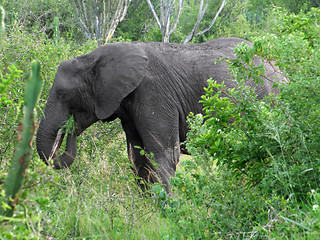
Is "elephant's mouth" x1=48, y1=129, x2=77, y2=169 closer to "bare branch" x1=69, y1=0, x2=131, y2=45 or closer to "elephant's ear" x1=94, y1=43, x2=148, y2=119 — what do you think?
"elephant's ear" x1=94, y1=43, x2=148, y2=119

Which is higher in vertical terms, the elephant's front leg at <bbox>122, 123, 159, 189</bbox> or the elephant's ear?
the elephant's ear

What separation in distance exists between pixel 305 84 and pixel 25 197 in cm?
188

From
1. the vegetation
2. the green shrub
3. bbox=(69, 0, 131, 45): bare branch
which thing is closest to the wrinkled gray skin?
the vegetation

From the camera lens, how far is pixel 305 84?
324cm

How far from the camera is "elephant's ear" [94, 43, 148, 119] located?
5926 mm

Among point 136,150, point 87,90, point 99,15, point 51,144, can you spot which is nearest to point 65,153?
point 51,144

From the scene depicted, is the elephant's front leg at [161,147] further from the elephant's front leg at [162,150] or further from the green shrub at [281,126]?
the green shrub at [281,126]

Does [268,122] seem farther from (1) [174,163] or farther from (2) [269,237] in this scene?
(1) [174,163]

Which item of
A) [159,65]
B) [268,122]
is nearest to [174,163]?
[159,65]

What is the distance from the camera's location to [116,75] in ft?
19.7

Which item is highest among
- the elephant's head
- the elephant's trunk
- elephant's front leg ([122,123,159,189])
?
the elephant's head

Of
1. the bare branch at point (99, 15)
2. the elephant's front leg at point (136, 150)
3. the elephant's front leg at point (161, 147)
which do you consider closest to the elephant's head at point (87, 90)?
the elephant's front leg at point (136, 150)

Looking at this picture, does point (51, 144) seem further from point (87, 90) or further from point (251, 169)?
point (251, 169)

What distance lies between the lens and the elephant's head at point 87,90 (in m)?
5.90
